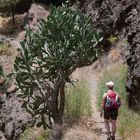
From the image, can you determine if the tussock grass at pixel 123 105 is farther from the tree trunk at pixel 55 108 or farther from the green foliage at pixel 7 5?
the green foliage at pixel 7 5

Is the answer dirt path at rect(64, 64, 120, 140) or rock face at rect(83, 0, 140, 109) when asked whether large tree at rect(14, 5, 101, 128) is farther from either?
rock face at rect(83, 0, 140, 109)

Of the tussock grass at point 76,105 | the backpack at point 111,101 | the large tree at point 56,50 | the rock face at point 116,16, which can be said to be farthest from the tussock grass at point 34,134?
the rock face at point 116,16

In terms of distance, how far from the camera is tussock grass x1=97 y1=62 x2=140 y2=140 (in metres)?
15.2

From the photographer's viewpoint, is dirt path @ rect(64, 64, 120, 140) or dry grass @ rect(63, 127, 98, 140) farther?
dirt path @ rect(64, 64, 120, 140)

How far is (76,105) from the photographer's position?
59.1 ft

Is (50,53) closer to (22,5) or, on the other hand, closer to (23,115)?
(23,115)

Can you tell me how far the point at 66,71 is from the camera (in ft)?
51.7

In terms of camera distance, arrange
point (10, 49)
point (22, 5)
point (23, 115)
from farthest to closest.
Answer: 1. point (22, 5)
2. point (10, 49)
3. point (23, 115)

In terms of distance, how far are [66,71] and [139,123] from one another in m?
2.67

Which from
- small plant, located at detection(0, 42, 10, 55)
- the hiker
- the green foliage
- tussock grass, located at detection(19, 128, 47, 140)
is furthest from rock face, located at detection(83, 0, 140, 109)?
the green foliage

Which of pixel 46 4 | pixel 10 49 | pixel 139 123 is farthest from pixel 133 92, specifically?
pixel 46 4

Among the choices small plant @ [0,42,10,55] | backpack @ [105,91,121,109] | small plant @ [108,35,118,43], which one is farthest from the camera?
small plant @ [0,42,10,55]

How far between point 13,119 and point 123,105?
5.06 metres

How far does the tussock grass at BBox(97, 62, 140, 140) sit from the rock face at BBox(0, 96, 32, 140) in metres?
3.11
